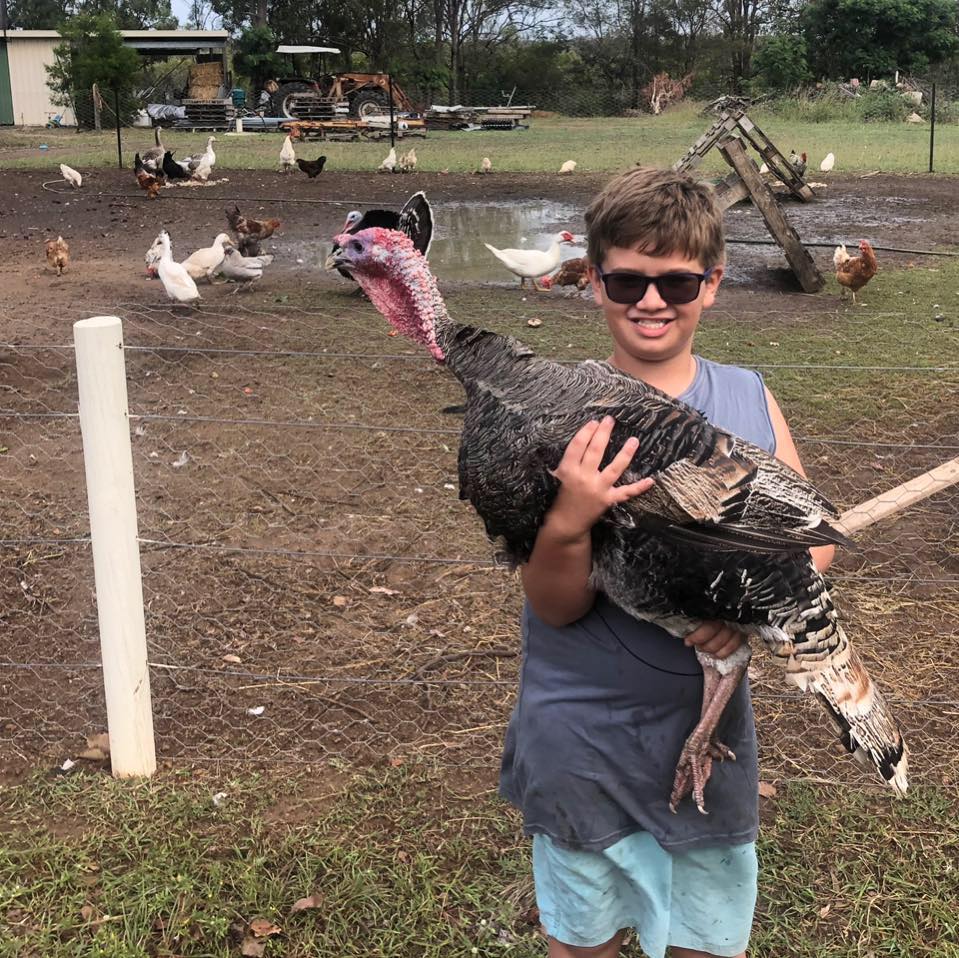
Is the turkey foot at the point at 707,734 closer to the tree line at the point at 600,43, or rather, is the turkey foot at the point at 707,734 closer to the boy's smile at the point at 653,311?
the boy's smile at the point at 653,311

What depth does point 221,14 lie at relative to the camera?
44.8 metres

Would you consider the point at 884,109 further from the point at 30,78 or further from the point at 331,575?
the point at 331,575

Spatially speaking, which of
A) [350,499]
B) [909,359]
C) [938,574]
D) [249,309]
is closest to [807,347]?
[909,359]

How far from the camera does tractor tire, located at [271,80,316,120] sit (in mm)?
30719

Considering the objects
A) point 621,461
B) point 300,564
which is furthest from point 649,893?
point 300,564

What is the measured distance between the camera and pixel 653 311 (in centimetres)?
160

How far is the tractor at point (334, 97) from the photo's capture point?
3041 centimetres

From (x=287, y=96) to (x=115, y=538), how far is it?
3148 cm

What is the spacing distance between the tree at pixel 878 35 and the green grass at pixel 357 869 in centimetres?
3867

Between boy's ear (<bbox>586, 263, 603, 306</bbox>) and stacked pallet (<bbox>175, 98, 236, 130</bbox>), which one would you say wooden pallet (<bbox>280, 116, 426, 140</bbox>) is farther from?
boy's ear (<bbox>586, 263, 603, 306</bbox>)

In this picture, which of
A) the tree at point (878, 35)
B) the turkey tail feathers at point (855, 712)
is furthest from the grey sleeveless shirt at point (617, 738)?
the tree at point (878, 35)

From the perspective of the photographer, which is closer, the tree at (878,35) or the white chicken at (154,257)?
the white chicken at (154,257)

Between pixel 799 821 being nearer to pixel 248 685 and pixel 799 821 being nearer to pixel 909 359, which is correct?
pixel 248 685

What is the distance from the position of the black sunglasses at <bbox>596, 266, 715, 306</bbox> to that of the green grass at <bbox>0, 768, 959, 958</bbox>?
1.52 m
